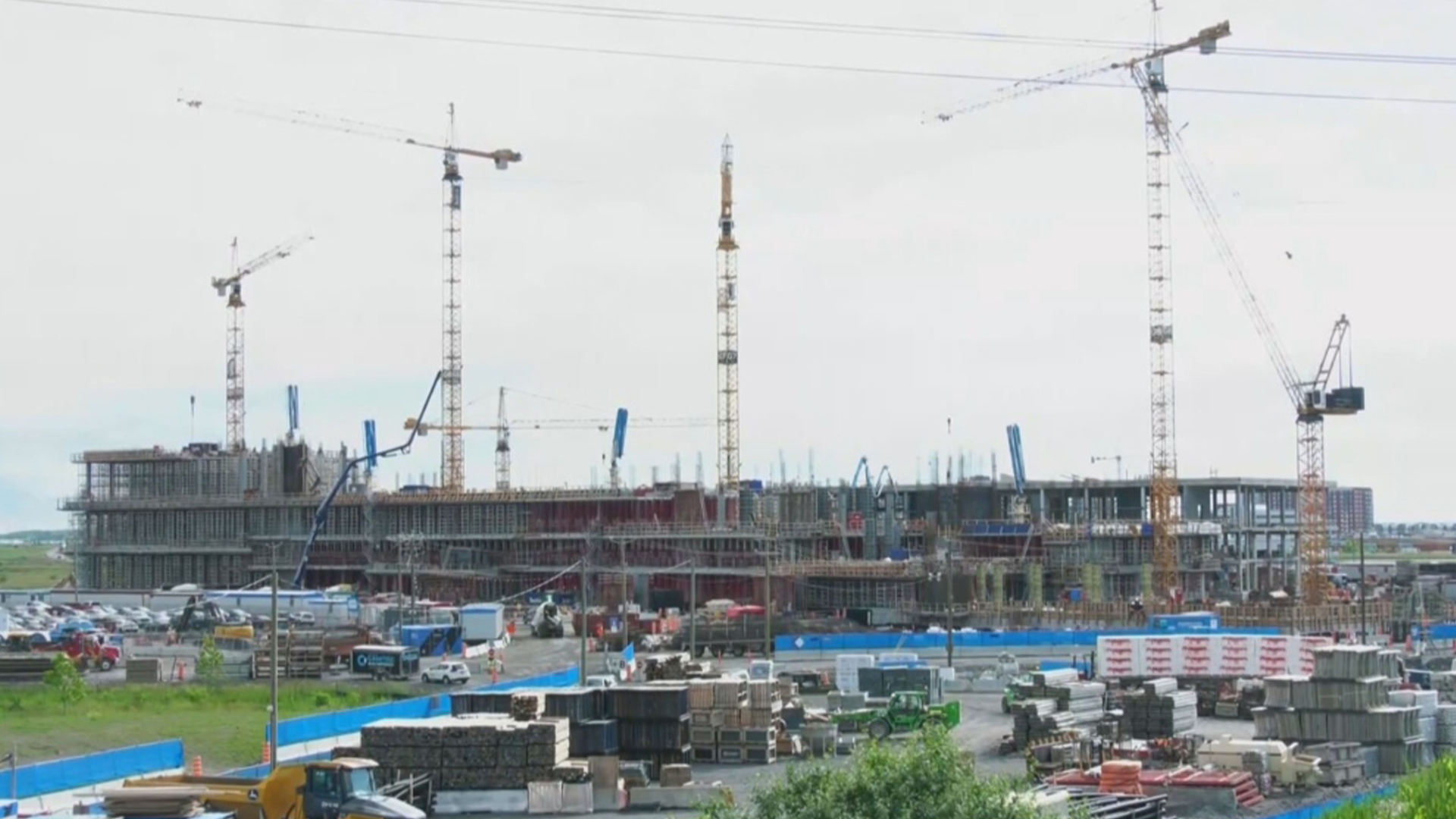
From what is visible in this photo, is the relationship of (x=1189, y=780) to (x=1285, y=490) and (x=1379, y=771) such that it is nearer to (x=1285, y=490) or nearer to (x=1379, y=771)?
(x=1379, y=771)

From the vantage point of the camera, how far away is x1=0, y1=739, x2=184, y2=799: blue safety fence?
3562 cm

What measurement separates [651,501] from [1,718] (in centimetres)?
7721

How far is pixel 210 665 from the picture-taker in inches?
2445

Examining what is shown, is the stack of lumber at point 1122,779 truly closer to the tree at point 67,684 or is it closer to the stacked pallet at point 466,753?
the stacked pallet at point 466,753

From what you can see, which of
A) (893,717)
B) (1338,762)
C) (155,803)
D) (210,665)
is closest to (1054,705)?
(893,717)

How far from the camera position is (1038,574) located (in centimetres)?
10675

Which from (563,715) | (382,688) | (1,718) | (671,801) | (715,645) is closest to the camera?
(671,801)

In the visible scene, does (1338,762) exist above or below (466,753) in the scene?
below

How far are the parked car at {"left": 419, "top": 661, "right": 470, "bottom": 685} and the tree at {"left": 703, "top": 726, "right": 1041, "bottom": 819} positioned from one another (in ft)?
148

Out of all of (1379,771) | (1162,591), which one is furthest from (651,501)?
(1379,771)

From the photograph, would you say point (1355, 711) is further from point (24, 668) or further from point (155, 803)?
point (24, 668)

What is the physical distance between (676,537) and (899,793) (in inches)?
3960

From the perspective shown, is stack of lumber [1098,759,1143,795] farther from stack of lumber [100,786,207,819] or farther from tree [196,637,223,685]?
tree [196,637,223,685]

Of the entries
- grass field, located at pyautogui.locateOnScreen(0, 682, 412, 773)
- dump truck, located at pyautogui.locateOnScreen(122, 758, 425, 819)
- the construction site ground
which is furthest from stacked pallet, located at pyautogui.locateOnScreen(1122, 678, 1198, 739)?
dump truck, located at pyautogui.locateOnScreen(122, 758, 425, 819)
